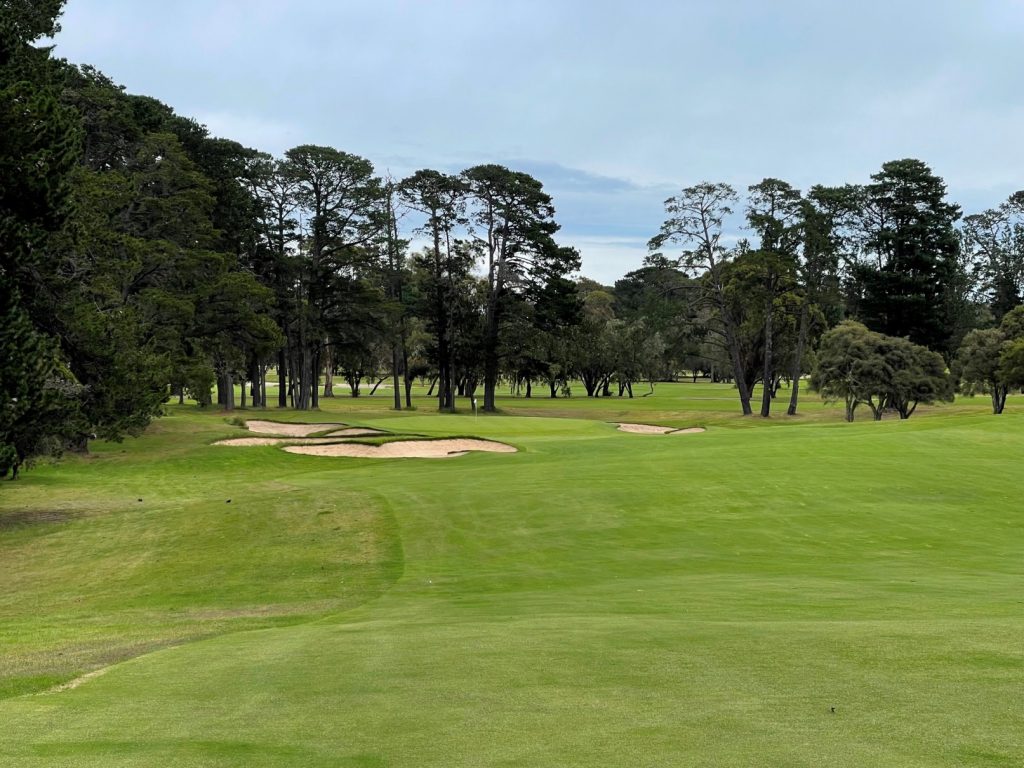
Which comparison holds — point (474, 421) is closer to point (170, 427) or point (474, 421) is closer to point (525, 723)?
point (170, 427)

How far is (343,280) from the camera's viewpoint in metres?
63.8

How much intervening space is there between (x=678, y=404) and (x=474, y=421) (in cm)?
3704

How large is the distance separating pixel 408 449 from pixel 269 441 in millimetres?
6743

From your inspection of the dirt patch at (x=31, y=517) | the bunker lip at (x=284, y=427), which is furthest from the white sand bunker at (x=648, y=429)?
the dirt patch at (x=31, y=517)

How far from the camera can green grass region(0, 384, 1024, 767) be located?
4684 mm

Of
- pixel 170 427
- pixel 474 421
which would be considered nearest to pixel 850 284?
pixel 474 421

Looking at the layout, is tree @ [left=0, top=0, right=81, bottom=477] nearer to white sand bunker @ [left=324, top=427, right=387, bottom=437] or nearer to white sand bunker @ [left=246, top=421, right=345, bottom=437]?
white sand bunker @ [left=324, top=427, right=387, bottom=437]

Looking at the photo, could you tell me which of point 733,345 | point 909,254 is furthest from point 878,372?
point 909,254

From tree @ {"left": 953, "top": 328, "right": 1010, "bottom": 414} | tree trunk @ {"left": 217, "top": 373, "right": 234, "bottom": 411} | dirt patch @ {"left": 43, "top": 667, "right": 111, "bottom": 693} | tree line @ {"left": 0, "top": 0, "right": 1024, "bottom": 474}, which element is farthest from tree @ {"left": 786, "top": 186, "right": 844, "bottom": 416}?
dirt patch @ {"left": 43, "top": 667, "right": 111, "bottom": 693}

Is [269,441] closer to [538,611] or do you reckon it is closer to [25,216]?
[25,216]

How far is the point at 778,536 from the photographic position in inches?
621

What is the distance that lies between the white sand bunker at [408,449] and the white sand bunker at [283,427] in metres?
8.29

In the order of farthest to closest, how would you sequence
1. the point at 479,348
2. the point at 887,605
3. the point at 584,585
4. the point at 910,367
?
the point at 479,348
the point at 910,367
the point at 584,585
the point at 887,605

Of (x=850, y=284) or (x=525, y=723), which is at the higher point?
(x=850, y=284)
